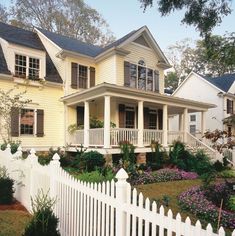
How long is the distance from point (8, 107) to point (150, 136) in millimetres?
8179

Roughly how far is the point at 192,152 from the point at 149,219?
15.8 metres

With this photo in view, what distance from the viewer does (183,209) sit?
26.5ft

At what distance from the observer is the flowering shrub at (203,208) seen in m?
6.97

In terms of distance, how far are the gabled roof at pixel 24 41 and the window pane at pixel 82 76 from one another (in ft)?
4.61

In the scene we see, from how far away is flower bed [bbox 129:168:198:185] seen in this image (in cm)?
1182

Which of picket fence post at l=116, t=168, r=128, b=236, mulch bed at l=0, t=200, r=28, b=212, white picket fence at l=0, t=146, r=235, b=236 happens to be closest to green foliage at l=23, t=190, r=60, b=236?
white picket fence at l=0, t=146, r=235, b=236

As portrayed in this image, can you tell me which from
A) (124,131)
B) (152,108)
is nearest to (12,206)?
(124,131)

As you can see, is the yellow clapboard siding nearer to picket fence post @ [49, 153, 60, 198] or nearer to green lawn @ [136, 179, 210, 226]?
green lawn @ [136, 179, 210, 226]

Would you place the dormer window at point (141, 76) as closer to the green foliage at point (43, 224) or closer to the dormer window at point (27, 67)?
the dormer window at point (27, 67)

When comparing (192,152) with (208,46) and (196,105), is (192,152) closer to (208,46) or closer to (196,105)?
(196,105)

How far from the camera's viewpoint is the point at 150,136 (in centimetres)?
1750

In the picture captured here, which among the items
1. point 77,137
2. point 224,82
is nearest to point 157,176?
point 77,137

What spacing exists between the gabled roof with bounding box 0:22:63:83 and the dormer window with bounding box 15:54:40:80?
0.68 meters

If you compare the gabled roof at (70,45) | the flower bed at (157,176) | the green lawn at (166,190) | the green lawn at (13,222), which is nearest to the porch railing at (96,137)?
the flower bed at (157,176)
